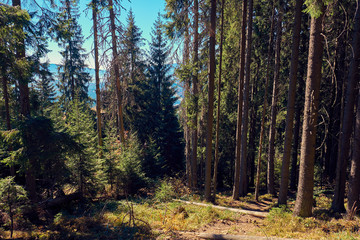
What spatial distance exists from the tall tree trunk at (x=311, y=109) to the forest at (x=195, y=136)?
4cm

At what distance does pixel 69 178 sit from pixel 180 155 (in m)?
17.3

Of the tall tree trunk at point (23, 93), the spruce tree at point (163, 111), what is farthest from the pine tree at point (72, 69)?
the tall tree trunk at point (23, 93)

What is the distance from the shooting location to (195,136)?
51.6 ft

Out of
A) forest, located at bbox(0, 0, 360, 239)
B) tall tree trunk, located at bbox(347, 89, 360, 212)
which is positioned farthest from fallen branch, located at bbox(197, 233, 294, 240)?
tall tree trunk, located at bbox(347, 89, 360, 212)

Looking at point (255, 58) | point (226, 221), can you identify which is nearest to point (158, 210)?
point (226, 221)

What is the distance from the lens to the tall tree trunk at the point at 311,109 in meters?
7.21

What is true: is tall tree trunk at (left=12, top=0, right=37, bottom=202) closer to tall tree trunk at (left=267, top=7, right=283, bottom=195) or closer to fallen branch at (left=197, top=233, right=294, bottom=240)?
fallen branch at (left=197, top=233, right=294, bottom=240)

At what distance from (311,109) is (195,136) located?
9.27 meters

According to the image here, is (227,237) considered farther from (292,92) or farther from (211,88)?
(211,88)

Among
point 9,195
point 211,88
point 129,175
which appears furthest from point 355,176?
point 9,195

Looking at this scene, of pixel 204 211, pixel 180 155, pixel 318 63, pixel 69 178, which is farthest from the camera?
pixel 180 155

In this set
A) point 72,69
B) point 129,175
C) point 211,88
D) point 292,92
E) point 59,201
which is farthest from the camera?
point 72,69

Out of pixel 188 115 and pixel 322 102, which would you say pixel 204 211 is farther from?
pixel 322 102

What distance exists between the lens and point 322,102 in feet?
48.5
